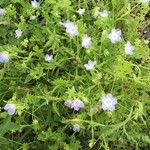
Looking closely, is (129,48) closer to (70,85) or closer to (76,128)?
(70,85)

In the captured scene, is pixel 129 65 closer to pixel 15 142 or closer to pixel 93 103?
pixel 93 103

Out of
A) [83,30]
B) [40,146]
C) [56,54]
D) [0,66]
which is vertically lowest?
[40,146]

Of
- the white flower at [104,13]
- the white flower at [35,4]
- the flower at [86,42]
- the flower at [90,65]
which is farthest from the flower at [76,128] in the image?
the white flower at [35,4]

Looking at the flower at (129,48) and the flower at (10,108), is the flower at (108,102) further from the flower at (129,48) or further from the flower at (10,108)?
the flower at (10,108)

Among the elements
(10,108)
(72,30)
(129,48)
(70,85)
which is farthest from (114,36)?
(10,108)

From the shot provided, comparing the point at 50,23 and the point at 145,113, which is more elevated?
the point at 50,23

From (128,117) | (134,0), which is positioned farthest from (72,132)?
(134,0)
